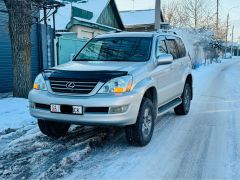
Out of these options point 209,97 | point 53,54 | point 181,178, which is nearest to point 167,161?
point 181,178

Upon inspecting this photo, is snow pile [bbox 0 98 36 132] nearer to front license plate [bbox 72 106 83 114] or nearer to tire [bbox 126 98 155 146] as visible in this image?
front license plate [bbox 72 106 83 114]

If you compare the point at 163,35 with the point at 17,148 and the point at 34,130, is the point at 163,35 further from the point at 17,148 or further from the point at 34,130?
the point at 17,148

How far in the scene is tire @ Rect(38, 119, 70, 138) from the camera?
20.1 ft

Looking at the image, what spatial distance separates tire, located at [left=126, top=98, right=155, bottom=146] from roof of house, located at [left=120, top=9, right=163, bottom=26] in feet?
114

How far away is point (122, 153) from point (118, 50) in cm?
207

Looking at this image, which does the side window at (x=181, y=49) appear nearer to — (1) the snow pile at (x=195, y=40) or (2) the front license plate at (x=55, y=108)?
(2) the front license plate at (x=55, y=108)

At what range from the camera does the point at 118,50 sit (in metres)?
6.69

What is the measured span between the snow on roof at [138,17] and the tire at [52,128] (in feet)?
112

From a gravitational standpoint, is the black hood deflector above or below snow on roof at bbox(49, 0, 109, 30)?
below

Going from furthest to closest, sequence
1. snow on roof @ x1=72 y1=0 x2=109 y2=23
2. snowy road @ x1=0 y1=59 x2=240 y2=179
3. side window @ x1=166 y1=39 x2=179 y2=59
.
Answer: snow on roof @ x1=72 y1=0 x2=109 y2=23 → side window @ x1=166 y1=39 x2=179 y2=59 → snowy road @ x1=0 y1=59 x2=240 y2=179

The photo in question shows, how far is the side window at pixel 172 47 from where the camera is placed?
7.62m

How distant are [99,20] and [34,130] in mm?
19828

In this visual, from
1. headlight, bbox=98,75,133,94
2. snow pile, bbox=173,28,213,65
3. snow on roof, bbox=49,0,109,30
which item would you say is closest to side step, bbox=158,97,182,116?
headlight, bbox=98,75,133,94

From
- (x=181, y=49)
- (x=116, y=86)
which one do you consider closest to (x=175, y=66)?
(x=181, y=49)
